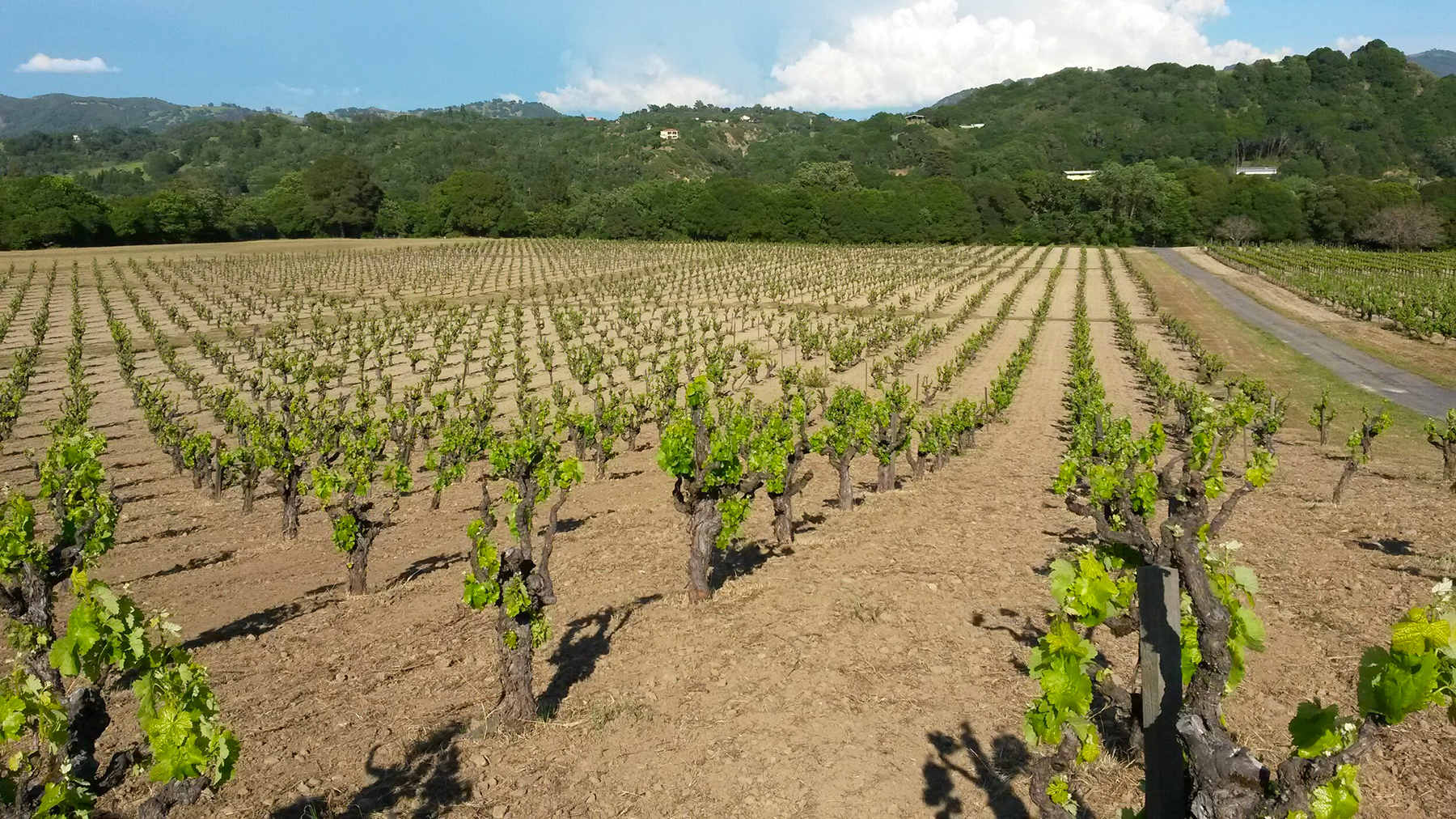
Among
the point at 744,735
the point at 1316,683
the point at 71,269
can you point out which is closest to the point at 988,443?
the point at 1316,683

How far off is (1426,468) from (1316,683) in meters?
12.5

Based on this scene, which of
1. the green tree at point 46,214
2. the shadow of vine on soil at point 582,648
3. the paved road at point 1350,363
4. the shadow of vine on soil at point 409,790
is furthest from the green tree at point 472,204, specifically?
the shadow of vine on soil at point 409,790

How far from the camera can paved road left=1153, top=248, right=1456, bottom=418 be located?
25.6 meters

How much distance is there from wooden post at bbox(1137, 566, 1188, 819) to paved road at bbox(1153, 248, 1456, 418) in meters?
25.9

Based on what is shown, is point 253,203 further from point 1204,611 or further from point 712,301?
point 1204,611

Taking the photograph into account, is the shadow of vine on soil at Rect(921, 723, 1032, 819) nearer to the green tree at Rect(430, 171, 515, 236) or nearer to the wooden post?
the wooden post

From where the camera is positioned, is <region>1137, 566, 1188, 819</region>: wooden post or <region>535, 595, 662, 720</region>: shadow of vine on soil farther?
<region>535, 595, 662, 720</region>: shadow of vine on soil

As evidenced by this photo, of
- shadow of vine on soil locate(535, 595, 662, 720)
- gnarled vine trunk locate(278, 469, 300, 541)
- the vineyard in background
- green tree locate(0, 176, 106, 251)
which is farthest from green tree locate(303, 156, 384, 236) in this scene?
shadow of vine on soil locate(535, 595, 662, 720)

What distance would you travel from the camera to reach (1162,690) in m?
4.15

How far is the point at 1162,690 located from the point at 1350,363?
116 ft

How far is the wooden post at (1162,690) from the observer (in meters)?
4.04

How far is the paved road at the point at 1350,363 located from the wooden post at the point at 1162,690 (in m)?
25.9

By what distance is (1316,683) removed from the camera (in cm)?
772

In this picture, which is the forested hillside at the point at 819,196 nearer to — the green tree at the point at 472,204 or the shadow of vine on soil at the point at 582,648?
the green tree at the point at 472,204
